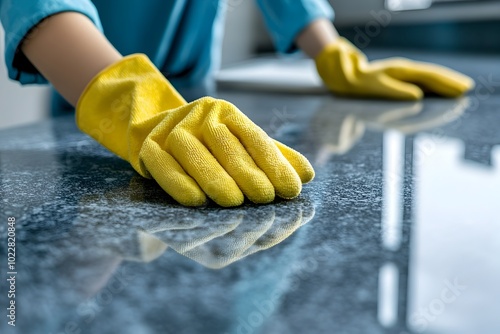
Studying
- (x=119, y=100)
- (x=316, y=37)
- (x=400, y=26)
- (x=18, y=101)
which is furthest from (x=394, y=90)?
(x=400, y=26)

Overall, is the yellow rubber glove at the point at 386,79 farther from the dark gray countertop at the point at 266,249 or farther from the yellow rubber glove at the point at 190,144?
the yellow rubber glove at the point at 190,144

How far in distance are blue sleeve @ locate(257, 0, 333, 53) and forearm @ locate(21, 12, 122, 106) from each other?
2.78ft

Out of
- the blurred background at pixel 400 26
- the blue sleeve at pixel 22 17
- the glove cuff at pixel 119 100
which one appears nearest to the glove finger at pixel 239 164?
the glove cuff at pixel 119 100

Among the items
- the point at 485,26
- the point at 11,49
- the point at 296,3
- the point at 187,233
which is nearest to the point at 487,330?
the point at 187,233

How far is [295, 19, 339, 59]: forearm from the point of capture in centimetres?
158

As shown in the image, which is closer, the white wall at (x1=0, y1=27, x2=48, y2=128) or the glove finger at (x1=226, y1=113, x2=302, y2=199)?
the glove finger at (x1=226, y1=113, x2=302, y2=199)

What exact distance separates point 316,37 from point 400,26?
182 centimetres

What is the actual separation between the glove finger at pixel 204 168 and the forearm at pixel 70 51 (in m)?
0.22

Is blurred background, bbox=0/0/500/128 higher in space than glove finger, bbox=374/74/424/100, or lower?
lower

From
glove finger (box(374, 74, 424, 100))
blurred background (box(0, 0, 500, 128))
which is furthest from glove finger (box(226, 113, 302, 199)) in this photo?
blurred background (box(0, 0, 500, 128))

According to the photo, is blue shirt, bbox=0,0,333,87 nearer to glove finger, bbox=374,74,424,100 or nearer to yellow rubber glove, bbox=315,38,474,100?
yellow rubber glove, bbox=315,38,474,100

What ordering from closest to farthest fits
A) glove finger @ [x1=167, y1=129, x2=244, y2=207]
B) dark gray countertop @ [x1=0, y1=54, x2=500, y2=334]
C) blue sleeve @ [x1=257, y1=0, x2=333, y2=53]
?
1. dark gray countertop @ [x1=0, y1=54, x2=500, y2=334]
2. glove finger @ [x1=167, y1=129, x2=244, y2=207]
3. blue sleeve @ [x1=257, y1=0, x2=333, y2=53]

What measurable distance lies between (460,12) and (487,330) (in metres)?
2.87

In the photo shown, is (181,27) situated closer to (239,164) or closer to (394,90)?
(394,90)
